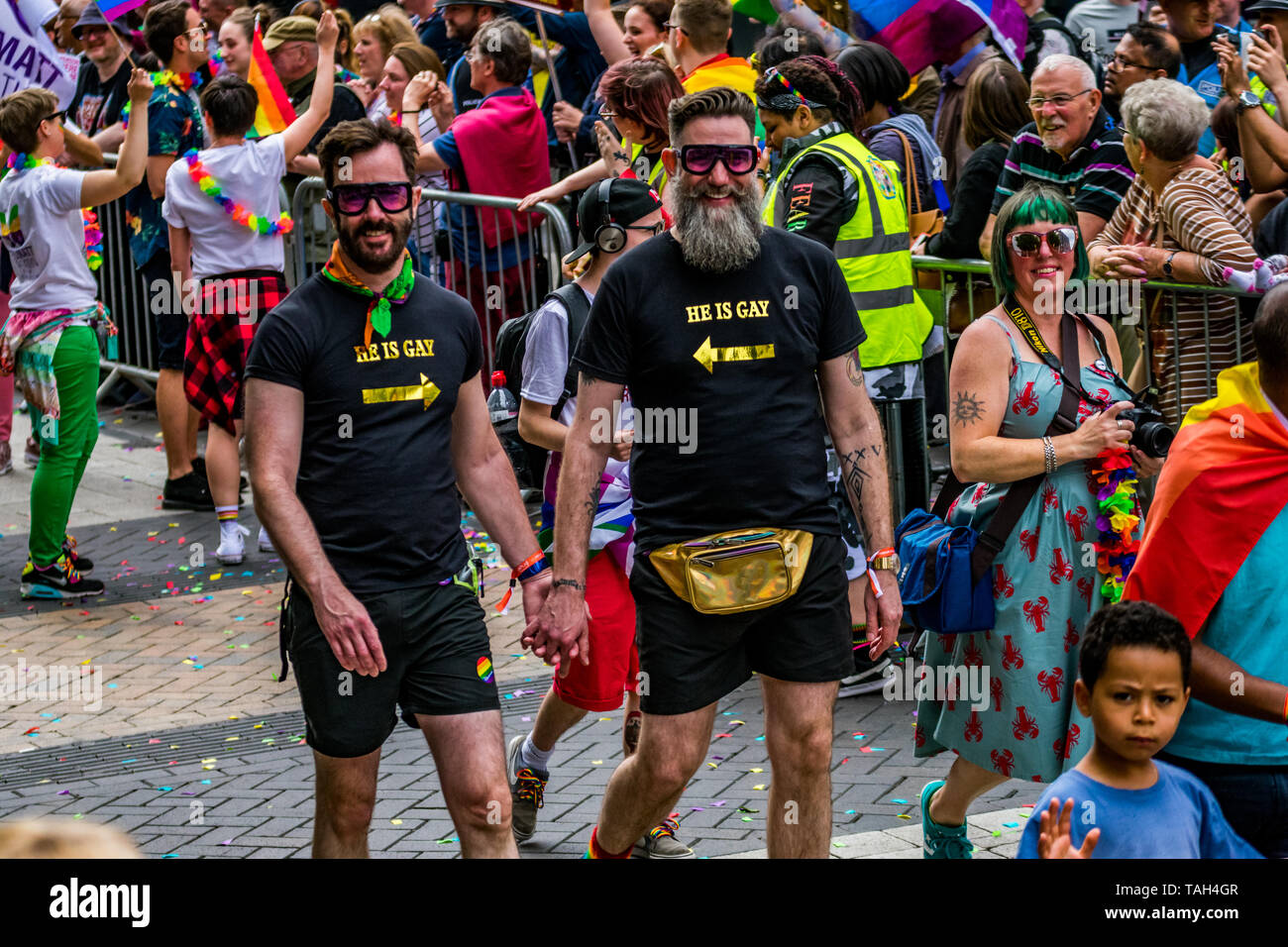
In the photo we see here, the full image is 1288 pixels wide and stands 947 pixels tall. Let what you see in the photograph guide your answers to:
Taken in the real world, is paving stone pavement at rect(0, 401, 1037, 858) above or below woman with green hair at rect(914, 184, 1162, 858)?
below

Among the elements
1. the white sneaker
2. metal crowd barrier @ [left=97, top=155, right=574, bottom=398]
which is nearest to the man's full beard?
metal crowd barrier @ [left=97, top=155, right=574, bottom=398]

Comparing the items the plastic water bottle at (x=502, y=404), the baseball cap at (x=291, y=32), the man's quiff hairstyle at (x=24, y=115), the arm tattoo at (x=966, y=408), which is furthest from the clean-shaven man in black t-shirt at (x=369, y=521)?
the baseball cap at (x=291, y=32)

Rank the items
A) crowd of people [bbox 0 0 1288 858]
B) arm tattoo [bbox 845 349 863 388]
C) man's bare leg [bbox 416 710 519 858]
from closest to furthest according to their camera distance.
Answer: crowd of people [bbox 0 0 1288 858]
man's bare leg [bbox 416 710 519 858]
arm tattoo [bbox 845 349 863 388]

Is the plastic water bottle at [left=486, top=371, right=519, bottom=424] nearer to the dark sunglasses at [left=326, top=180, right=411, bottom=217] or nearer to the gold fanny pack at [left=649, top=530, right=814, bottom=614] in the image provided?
the dark sunglasses at [left=326, top=180, right=411, bottom=217]

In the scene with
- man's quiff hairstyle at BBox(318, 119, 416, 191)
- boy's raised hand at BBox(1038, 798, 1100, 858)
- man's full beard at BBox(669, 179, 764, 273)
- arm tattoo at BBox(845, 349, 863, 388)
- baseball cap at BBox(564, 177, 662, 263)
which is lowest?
boy's raised hand at BBox(1038, 798, 1100, 858)

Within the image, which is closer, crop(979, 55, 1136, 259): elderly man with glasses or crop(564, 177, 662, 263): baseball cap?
crop(564, 177, 662, 263): baseball cap

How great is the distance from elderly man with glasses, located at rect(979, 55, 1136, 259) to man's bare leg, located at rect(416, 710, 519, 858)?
13.3ft

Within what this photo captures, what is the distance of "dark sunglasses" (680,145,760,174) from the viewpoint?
4.70 metres

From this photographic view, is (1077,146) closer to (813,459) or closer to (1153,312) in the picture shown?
(1153,312)

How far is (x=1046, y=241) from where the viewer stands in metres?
5.00

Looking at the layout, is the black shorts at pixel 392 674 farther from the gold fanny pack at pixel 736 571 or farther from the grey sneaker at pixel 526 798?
the grey sneaker at pixel 526 798

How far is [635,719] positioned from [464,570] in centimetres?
124

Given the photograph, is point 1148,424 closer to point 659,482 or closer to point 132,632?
point 659,482

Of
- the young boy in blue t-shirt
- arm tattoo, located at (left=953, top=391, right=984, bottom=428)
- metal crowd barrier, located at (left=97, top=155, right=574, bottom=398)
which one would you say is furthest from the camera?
metal crowd barrier, located at (left=97, top=155, right=574, bottom=398)
